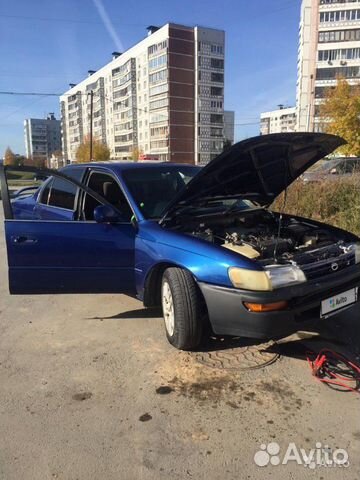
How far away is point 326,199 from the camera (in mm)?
8812

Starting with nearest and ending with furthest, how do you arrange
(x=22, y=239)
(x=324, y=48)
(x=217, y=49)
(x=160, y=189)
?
(x=22, y=239) < (x=160, y=189) < (x=324, y=48) < (x=217, y=49)

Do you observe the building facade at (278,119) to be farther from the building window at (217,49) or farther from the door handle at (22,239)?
the door handle at (22,239)

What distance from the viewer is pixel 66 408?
9.24 feet

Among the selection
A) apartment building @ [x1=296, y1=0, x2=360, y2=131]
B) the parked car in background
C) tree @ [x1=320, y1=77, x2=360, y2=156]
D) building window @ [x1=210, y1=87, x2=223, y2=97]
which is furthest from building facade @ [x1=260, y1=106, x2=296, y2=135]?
the parked car in background

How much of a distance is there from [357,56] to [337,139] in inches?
2877

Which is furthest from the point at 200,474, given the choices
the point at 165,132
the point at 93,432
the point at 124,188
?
the point at 165,132

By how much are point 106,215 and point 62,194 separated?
4.88ft

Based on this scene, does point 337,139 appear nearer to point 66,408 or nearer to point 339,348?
point 339,348

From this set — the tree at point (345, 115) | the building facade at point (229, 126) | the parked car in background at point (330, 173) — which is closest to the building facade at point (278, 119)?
the building facade at point (229, 126)

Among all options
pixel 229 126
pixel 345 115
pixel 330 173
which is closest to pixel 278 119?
pixel 229 126

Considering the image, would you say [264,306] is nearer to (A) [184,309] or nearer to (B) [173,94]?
(A) [184,309]

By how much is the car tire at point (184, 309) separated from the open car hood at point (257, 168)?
71 cm

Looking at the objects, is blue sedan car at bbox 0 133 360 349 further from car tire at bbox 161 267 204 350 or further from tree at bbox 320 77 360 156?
tree at bbox 320 77 360 156

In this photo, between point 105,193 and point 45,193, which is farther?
point 45,193
